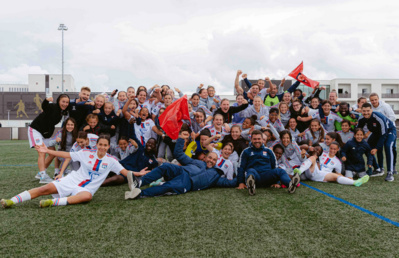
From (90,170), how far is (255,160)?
2644 millimetres

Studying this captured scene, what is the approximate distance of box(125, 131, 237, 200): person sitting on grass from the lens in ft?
14.0

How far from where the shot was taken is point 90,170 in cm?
417

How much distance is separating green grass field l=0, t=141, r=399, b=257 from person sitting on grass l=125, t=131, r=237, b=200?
16 centimetres

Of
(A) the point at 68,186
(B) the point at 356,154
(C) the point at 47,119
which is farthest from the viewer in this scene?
(B) the point at 356,154

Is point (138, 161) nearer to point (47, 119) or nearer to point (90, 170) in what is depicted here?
point (90, 170)

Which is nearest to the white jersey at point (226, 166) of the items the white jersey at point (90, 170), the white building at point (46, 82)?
the white jersey at point (90, 170)

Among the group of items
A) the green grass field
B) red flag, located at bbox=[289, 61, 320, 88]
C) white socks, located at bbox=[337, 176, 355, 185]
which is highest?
red flag, located at bbox=[289, 61, 320, 88]

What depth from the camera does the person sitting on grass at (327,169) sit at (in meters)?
5.35

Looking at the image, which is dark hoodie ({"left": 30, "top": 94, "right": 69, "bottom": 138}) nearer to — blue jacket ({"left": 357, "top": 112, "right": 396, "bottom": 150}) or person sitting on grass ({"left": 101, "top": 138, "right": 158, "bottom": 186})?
person sitting on grass ({"left": 101, "top": 138, "right": 158, "bottom": 186})

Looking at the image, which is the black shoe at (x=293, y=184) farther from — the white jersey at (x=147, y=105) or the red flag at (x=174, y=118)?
the white jersey at (x=147, y=105)

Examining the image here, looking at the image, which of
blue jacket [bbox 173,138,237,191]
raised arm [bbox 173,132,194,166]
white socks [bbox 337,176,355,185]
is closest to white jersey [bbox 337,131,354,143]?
white socks [bbox 337,176,355,185]

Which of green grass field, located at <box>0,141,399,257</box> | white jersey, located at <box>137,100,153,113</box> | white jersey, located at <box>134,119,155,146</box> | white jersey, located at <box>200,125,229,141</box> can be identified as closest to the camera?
green grass field, located at <box>0,141,399,257</box>

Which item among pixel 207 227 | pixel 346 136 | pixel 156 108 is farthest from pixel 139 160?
pixel 346 136

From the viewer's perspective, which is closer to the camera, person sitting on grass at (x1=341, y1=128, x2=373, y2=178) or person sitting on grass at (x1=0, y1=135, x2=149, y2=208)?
person sitting on grass at (x1=0, y1=135, x2=149, y2=208)
